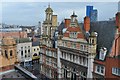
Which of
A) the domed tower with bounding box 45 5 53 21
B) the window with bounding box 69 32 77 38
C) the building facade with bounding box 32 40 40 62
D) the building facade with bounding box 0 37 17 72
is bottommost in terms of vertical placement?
the building facade with bounding box 32 40 40 62

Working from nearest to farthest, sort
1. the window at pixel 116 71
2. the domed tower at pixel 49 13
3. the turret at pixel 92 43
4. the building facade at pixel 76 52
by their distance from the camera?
the window at pixel 116 71
the turret at pixel 92 43
the building facade at pixel 76 52
the domed tower at pixel 49 13

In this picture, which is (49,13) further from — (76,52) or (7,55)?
(7,55)

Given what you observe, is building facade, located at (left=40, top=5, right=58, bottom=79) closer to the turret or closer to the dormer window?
the turret

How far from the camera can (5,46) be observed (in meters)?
24.5

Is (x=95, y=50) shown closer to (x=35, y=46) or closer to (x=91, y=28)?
(x=91, y=28)

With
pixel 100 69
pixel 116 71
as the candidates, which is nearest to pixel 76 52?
pixel 100 69

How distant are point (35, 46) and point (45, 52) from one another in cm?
2064

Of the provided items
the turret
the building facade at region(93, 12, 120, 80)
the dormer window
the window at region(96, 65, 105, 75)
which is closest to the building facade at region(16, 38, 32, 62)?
the turret

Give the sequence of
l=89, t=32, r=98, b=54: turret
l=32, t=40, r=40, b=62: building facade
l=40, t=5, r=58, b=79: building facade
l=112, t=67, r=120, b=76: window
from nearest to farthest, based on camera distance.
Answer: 1. l=112, t=67, r=120, b=76: window
2. l=89, t=32, r=98, b=54: turret
3. l=40, t=5, r=58, b=79: building facade
4. l=32, t=40, r=40, b=62: building facade

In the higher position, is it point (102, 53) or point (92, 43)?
point (92, 43)

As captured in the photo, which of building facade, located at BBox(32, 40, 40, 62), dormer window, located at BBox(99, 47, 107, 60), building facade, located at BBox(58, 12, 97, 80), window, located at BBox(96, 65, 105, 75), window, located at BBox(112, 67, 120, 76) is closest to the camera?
window, located at BBox(112, 67, 120, 76)

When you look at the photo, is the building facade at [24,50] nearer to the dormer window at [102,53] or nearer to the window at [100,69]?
the window at [100,69]

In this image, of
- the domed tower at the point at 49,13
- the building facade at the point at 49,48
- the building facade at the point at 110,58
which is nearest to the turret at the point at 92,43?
the building facade at the point at 110,58

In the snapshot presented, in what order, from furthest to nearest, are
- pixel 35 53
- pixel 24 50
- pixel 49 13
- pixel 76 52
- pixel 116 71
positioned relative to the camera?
pixel 35 53
pixel 24 50
pixel 49 13
pixel 76 52
pixel 116 71
